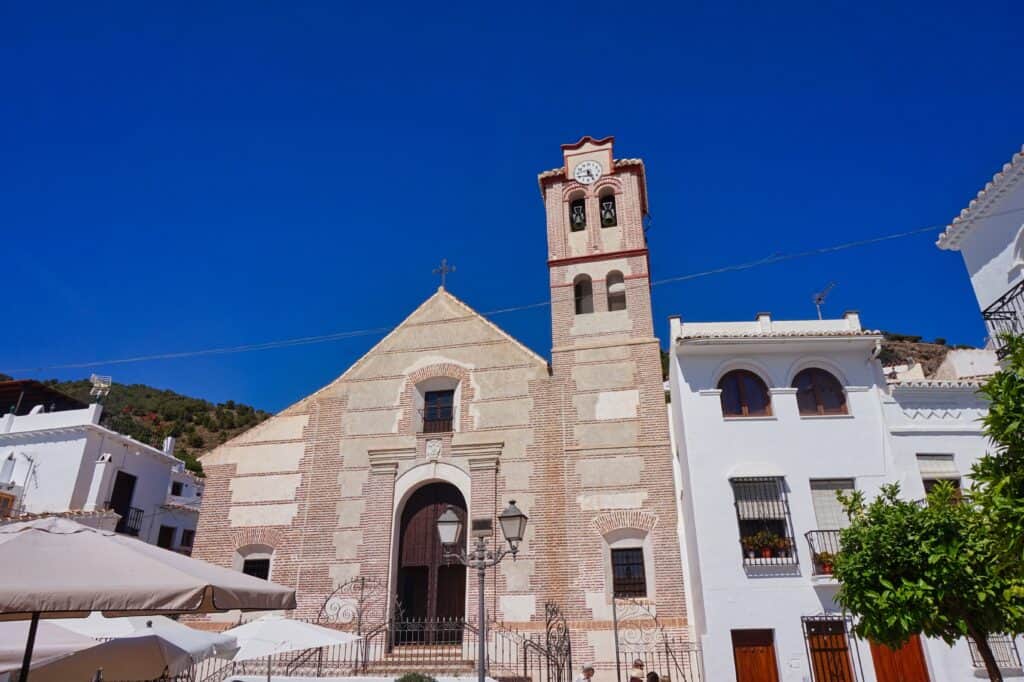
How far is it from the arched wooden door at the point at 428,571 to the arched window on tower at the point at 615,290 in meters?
7.08

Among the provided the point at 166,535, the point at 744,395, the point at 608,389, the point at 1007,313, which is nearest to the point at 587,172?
the point at 608,389

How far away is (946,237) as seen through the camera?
→ 13.3m

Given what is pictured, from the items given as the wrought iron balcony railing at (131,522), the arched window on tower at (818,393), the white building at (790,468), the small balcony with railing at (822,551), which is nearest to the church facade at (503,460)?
the white building at (790,468)

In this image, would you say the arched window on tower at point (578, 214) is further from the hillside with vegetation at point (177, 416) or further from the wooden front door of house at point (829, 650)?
the hillside with vegetation at point (177, 416)

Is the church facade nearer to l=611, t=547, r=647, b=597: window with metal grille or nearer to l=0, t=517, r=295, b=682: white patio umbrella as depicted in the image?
l=611, t=547, r=647, b=597: window with metal grille

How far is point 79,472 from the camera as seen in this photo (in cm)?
2191

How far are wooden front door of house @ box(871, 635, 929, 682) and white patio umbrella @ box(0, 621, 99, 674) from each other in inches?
544

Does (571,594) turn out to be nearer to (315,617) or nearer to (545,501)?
(545,501)

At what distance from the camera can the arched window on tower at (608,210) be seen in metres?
20.1

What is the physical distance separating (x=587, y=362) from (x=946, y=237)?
8.79m

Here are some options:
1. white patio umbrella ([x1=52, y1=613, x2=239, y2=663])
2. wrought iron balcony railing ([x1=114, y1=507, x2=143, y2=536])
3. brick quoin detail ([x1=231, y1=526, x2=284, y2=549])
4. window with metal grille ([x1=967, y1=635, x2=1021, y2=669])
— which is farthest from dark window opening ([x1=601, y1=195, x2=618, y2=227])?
wrought iron balcony railing ([x1=114, y1=507, x2=143, y2=536])

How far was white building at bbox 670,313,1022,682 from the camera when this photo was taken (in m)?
13.5

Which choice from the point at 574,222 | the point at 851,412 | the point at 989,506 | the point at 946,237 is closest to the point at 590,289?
the point at 574,222

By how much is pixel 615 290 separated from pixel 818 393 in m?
6.32
